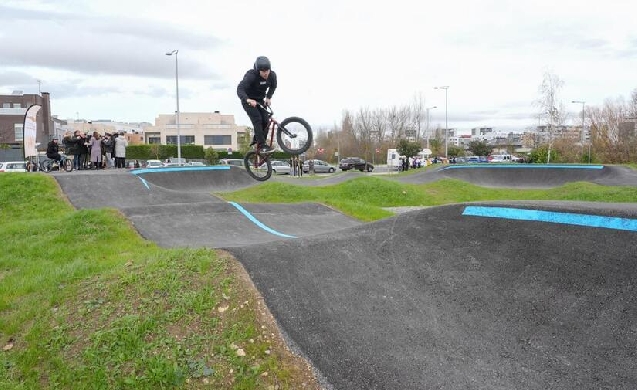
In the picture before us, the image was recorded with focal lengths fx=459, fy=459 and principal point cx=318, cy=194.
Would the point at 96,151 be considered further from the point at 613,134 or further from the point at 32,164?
the point at 613,134

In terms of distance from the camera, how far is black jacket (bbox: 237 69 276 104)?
323 inches

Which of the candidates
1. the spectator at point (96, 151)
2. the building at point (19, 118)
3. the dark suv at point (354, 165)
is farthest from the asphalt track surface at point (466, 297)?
the building at point (19, 118)

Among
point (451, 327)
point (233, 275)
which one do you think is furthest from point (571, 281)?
point (233, 275)

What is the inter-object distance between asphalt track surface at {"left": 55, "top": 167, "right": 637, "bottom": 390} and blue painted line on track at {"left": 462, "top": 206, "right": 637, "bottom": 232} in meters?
0.02

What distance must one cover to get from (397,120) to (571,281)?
77.7 metres

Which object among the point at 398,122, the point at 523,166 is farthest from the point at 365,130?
the point at 523,166

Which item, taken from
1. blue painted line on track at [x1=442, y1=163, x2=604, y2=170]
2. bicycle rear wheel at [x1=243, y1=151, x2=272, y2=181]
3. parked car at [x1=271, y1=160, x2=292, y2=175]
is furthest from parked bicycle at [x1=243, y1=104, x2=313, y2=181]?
parked car at [x1=271, y1=160, x2=292, y2=175]

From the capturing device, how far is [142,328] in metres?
5.05

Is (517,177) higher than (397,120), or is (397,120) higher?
(397,120)

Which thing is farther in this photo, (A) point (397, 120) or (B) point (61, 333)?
(A) point (397, 120)

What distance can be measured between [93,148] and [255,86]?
1473cm

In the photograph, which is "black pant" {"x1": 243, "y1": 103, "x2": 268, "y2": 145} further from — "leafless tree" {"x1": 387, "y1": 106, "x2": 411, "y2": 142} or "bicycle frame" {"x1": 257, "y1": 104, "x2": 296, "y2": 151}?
"leafless tree" {"x1": 387, "y1": 106, "x2": 411, "y2": 142}

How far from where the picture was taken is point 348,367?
4.36 metres

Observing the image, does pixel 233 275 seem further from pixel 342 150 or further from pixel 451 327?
pixel 342 150
